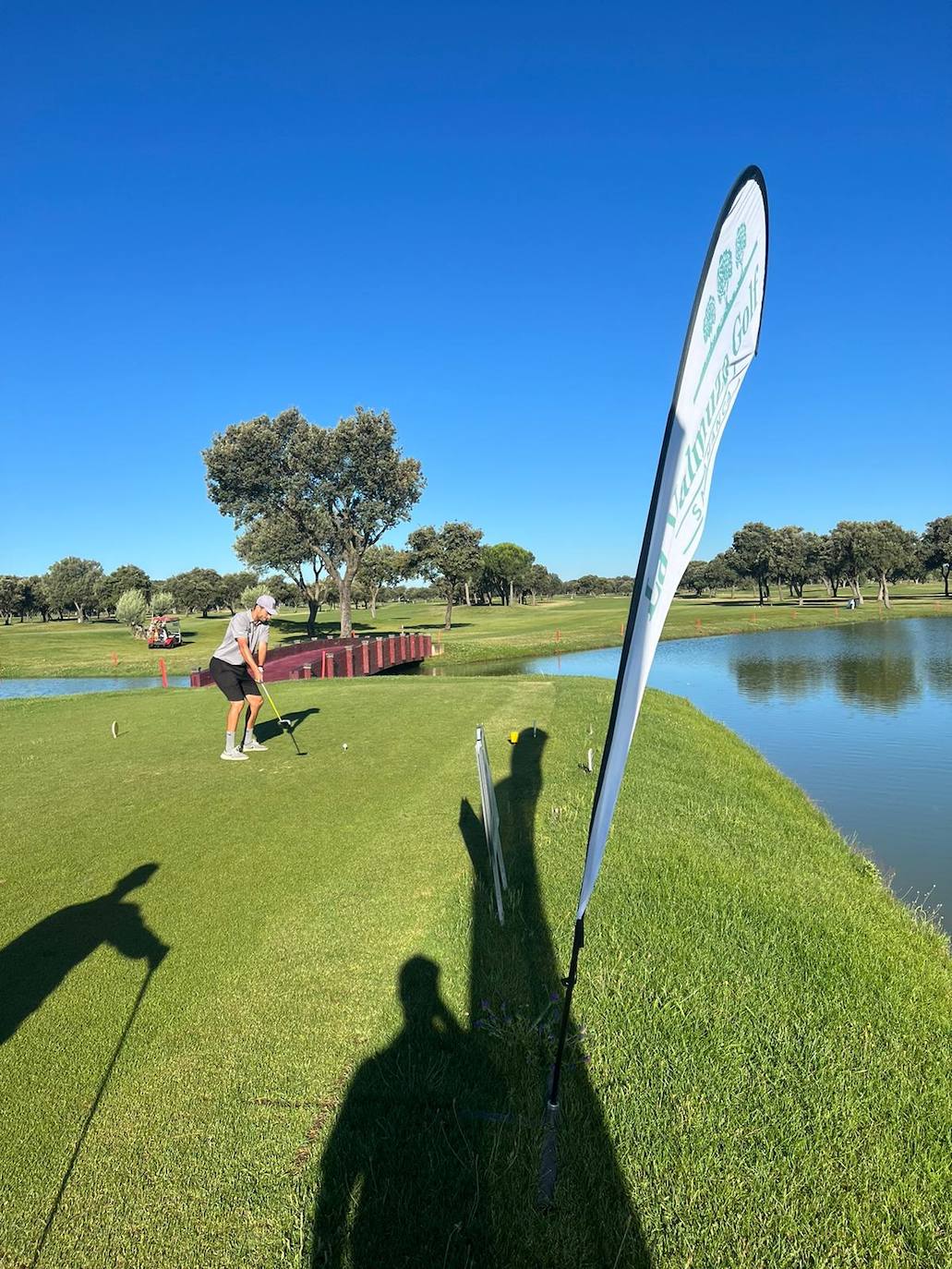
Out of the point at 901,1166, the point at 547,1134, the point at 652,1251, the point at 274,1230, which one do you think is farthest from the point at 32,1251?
the point at 901,1166

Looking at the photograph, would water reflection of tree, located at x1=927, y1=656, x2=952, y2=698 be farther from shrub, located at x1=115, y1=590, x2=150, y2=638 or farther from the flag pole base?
shrub, located at x1=115, y1=590, x2=150, y2=638

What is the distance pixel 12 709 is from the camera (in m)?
16.0

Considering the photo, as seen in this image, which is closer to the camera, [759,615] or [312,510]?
[312,510]

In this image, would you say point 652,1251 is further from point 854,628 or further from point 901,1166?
point 854,628

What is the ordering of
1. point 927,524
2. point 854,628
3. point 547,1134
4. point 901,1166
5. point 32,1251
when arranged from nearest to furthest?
point 32,1251, point 547,1134, point 901,1166, point 854,628, point 927,524

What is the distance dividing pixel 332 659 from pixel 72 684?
1866cm

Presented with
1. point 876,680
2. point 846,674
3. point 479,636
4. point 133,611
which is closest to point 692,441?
point 876,680

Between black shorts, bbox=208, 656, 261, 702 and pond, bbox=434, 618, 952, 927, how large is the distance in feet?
27.2

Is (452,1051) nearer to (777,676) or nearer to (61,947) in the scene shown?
(61,947)

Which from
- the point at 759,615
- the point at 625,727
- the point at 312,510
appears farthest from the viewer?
the point at 759,615

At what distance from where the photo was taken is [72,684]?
36.1 m

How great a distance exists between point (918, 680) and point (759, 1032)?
25.9m

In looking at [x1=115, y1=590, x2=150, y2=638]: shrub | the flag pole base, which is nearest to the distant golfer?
the flag pole base

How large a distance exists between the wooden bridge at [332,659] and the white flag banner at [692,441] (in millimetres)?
18343
